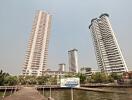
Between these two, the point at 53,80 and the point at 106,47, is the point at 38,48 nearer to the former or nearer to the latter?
the point at 53,80

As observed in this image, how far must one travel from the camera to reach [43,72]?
166625 millimetres

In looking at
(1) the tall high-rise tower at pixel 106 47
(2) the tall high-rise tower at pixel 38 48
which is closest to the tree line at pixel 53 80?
(2) the tall high-rise tower at pixel 38 48

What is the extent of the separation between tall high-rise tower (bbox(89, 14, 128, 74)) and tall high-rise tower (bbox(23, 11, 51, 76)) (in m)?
51.7

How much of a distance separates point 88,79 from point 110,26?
83050mm

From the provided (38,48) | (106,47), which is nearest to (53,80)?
(38,48)

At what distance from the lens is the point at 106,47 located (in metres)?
174

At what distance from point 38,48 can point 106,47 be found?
219 ft

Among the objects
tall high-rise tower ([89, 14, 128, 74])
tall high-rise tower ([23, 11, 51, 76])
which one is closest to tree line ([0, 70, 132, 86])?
tall high-rise tower ([23, 11, 51, 76])

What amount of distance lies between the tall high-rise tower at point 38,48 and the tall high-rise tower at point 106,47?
5174 cm

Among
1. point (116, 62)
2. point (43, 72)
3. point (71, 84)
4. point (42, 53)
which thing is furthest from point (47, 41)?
point (71, 84)

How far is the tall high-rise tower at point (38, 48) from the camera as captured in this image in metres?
165

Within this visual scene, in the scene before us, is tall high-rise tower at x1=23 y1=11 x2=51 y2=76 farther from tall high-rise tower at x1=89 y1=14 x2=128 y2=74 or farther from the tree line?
tall high-rise tower at x1=89 y1=14 x2=128 y2=74

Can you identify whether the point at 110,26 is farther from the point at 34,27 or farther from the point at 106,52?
the point at 34,27

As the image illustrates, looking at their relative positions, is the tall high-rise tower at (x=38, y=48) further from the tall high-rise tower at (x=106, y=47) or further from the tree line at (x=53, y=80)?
the tall high-rise tower at (x=106, y=47)
